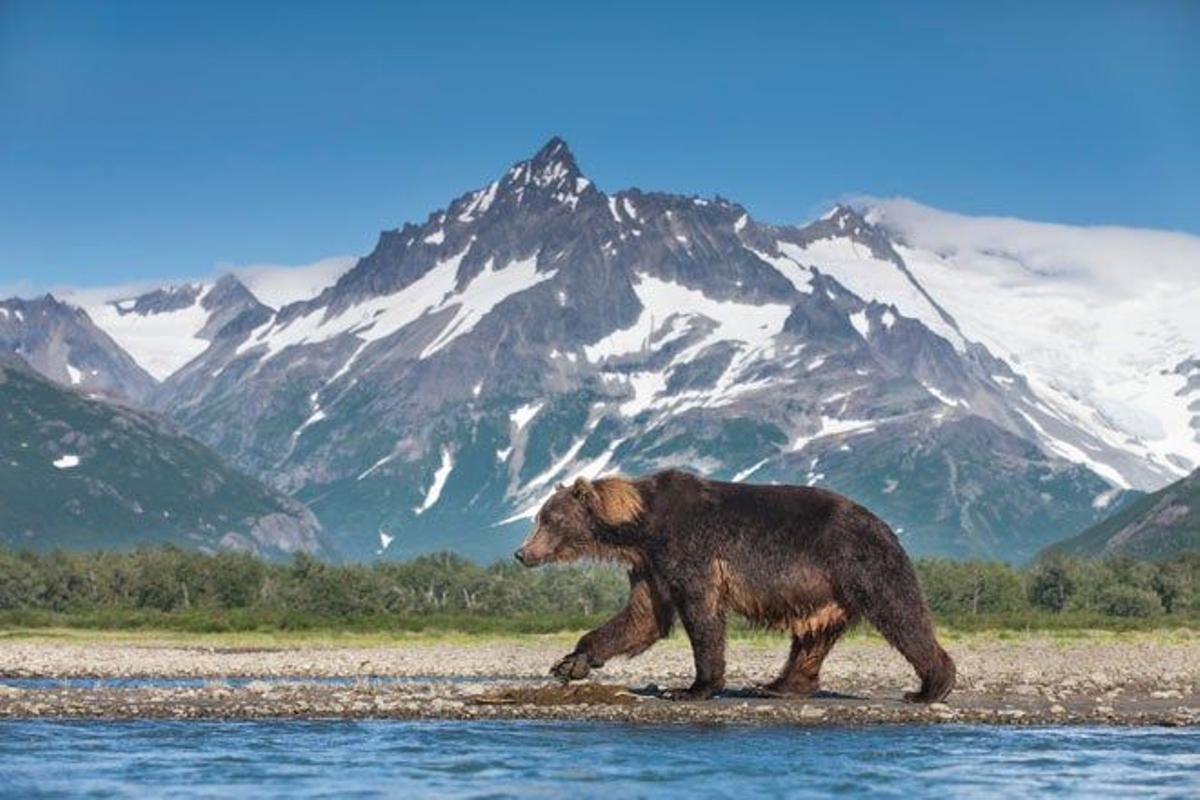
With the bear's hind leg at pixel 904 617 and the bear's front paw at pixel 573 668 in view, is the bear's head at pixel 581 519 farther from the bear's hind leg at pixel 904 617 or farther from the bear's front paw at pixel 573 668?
the bear's hind leg at pixel 904 617

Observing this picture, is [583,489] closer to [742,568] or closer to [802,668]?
[742,568]

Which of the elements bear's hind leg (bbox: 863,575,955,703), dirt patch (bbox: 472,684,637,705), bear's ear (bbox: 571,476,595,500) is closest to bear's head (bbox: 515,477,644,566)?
bear's ear (bbox: 571,476,595,500)

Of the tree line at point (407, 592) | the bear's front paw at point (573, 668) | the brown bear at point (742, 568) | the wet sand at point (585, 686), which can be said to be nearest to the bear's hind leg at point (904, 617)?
the brown bear at point (742, 568)

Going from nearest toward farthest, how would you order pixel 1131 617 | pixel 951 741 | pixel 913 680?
pixel 951 741 → pixel 913 680 → pixel 1131 617

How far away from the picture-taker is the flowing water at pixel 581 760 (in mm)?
28516

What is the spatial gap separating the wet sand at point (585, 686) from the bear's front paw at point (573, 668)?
1.15ft

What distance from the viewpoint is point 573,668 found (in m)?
39.2

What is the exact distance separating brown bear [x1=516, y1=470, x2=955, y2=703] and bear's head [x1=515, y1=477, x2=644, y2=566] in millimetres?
37

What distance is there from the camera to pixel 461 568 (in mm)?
143125

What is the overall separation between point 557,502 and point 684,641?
57.2m

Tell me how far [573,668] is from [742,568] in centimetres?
453

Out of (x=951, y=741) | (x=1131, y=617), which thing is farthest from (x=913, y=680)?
(x=1131, y=617)

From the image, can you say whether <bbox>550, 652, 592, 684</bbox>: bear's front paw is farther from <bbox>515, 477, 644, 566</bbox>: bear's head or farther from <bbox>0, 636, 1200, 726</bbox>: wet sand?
<bbox>515, 477, 644, 566</bbox>: bear's head

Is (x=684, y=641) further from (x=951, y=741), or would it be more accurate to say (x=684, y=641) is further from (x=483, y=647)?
(x=951, y=741)
